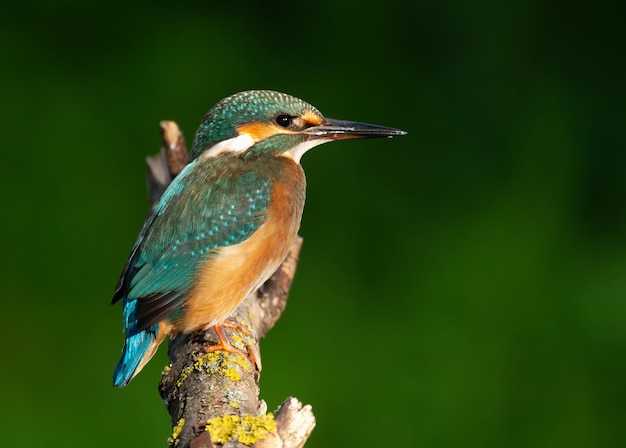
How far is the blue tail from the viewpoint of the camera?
210 cm

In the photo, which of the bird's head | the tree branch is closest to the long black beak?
A: the bird's head

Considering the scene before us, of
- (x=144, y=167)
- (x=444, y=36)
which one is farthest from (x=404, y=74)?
(x=144, y=167)

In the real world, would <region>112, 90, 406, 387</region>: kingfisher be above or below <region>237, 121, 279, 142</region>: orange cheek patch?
below

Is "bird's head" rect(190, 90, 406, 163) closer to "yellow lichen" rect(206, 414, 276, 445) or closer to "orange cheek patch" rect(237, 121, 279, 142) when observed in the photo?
"orange cheek patch" rect(237, 121, 279, 142)

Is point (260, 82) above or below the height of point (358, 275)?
above

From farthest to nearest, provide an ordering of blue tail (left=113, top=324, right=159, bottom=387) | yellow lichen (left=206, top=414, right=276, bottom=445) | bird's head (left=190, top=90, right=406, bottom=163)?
bird's head (left=190, top=90, right=406, bottom=163) < blue tail (left=113, top=324, right=159, bottom=387) < yellow lichen (left=206, top=414, right=276, bottom=445)

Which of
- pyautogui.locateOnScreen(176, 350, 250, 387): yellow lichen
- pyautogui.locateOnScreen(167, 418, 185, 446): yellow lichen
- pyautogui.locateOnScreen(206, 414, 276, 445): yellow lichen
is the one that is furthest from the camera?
pyautogui.locateOnScreen(176, 350, 250, 387): yellow lichen

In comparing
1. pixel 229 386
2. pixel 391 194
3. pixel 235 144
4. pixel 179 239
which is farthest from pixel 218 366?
pixel 391 194

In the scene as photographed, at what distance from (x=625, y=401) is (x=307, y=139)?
4.52 feet

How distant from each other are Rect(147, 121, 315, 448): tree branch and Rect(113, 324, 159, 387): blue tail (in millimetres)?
64

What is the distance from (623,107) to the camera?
11.0 feet

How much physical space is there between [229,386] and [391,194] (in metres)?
1.48

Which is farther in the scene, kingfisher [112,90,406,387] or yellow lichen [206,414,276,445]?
kingfisher [112,90,406,387]

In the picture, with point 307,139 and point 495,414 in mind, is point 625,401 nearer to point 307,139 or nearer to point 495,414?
point 495,414
